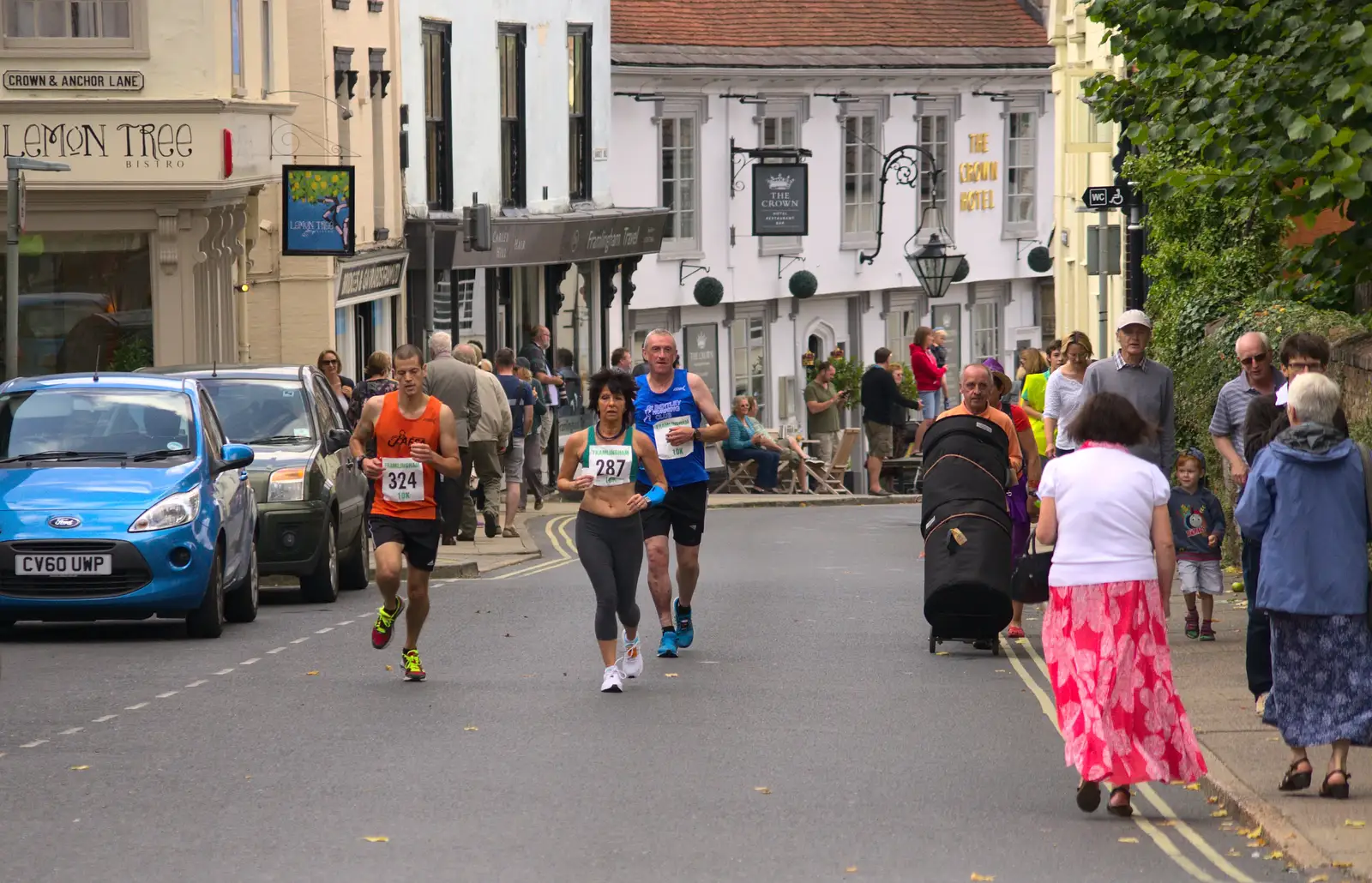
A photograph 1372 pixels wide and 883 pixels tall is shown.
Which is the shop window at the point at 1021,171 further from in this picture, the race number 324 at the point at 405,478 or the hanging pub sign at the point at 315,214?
the race number 324 at the point at 405,478

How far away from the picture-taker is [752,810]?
9.88 metres

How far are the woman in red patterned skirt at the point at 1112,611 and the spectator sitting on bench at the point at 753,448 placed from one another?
2540 centimetres

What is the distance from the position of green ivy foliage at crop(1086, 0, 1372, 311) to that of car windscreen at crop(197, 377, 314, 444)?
6.91 meters

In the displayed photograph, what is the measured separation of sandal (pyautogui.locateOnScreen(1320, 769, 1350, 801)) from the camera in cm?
980

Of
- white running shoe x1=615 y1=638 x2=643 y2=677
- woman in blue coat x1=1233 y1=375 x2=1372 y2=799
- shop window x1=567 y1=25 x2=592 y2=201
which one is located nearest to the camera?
woman in blue coat x1=1233 y1=375 x2=1372 y2=799

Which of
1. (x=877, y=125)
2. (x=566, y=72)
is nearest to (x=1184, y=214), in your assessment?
(x=566, y=72)

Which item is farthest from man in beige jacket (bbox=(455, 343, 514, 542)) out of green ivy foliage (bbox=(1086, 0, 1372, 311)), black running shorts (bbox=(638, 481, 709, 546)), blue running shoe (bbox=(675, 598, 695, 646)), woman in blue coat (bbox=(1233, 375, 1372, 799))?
woman in blue coat (bbox=(1233, 375, 1372, 799))

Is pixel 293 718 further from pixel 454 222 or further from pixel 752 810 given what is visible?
pixel 454 222

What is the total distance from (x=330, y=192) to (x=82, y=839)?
19.6 m

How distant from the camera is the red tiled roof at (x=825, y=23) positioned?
44.8 meters

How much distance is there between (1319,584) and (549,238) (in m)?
29.6

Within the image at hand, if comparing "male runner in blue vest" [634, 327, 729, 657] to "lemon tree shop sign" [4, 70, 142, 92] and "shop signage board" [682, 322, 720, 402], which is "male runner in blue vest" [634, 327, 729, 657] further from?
"shop signage board" [682, 322, 720, 402]

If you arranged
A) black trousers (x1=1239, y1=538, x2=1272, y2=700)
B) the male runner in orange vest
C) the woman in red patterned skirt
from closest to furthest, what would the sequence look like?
1. the woman in red patterned skirt
2. black trousers (x1=1239, y1=538, x2=1272, y2=700)
3. the male runner in orange vest

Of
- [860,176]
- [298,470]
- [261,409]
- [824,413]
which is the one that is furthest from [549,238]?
[298,470]
